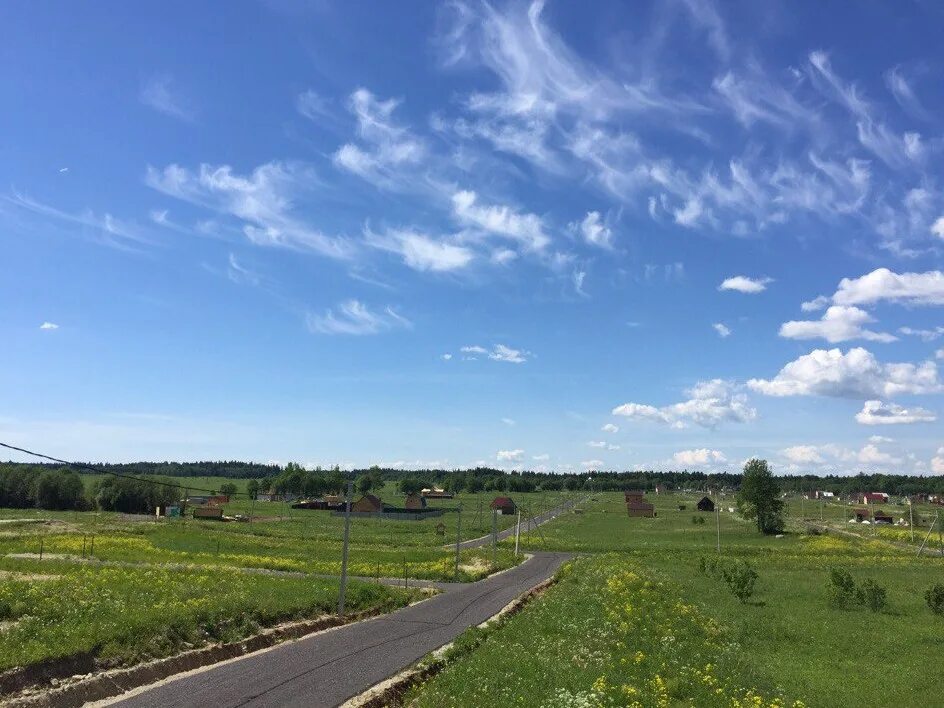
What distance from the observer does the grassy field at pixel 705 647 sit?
1889cm

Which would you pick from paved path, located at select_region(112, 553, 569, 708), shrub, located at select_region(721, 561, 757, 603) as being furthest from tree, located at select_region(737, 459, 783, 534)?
paved path, located at select_region(112, 553, 569, 708)

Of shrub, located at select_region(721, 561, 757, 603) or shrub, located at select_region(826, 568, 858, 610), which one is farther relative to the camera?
shrub, located at select_region(721, 561, 757, 603)

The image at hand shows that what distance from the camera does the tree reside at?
121m

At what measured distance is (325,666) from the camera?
23.1 meters

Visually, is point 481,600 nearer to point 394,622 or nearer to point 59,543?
point 394,622

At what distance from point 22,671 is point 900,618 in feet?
133

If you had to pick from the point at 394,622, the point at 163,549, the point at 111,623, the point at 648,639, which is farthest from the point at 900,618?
the point at 163,549

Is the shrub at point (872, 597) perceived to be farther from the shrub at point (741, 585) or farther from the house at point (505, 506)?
the house at point (505, 506)

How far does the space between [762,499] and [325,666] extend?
114 metres

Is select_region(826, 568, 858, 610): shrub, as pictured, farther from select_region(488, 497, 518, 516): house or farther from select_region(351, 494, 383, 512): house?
select_region(488, 497, 518, 516): house

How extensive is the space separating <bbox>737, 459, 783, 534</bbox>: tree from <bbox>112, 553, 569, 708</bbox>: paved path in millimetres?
98103

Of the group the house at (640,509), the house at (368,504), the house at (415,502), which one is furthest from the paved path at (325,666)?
the house at (640,509)

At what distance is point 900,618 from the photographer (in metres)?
37.9

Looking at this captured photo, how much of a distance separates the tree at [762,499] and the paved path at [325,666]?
98103mm
